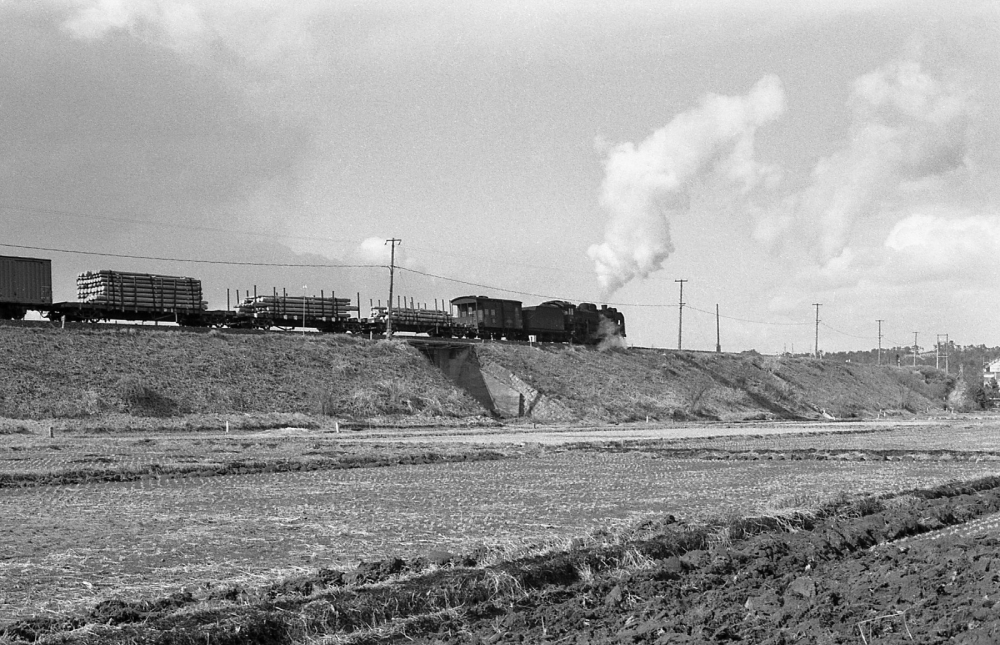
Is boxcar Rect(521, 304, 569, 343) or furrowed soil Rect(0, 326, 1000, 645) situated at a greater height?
boxcar Rect(521, 304, 569, 343)

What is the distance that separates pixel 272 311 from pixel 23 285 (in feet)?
55.8

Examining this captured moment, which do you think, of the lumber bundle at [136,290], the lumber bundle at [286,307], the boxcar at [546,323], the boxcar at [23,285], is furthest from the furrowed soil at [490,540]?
the boxcar at [546,323]

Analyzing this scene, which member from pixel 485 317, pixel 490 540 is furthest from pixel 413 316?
pixel 490 540

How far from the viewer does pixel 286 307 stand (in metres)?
67.3

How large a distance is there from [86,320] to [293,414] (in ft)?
49.4

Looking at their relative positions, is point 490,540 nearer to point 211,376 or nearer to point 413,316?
point 211,376

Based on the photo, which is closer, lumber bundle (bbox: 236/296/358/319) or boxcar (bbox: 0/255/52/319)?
boxcar (bbox: 0/255/52/319)

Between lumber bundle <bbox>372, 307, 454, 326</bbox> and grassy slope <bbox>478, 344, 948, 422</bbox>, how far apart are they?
539cm

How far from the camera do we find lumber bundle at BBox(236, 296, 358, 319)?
219ft

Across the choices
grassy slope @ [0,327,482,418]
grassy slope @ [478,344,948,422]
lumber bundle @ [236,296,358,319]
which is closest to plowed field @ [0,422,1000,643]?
grassy slope @ [0,327,482,418]

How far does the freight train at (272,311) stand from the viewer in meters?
54.5

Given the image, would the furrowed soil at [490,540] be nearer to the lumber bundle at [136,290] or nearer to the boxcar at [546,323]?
the lumber bundle at [136,290]

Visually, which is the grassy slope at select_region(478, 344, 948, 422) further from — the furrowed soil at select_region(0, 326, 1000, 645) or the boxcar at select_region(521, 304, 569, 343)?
the furrowed soil at select_region(0, 326, 1000, 645)

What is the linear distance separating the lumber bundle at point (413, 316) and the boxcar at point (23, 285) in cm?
2584
